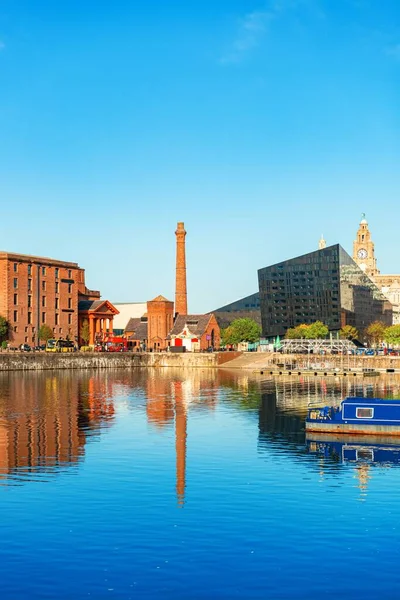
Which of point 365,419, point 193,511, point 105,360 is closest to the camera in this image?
point 193,511

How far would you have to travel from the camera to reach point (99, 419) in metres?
72.7

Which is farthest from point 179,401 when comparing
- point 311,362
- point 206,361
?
point 206,361

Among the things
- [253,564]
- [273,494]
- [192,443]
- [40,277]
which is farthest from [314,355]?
[253,564]

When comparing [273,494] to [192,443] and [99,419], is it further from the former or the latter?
[99,419]

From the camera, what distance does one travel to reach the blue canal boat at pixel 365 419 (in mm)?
59250

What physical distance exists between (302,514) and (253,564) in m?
7.19

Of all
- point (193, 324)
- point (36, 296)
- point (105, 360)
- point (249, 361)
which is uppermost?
point (36, 296)

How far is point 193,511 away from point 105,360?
138m

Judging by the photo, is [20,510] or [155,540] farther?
[20,510]

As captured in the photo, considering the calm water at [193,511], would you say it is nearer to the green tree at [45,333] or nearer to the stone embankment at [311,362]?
the stone embankment at [311,362]

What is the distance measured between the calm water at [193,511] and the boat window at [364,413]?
2.83 meters

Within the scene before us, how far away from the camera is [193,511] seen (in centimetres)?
3641

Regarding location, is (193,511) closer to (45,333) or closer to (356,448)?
(356,448)

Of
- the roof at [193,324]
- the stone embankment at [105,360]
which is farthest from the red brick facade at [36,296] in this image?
the roof at [193,324]
